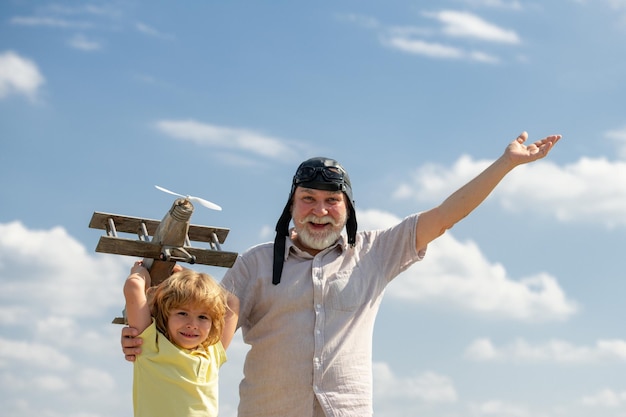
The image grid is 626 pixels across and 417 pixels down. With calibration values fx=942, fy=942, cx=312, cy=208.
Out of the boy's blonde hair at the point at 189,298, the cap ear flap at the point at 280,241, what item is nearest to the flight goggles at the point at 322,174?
the cap ear flap at the point at 280,241

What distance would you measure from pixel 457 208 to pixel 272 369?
168 cm

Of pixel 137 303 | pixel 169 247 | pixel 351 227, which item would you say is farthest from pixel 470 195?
pixel 137 303

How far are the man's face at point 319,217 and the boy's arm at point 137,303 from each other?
126 centimetres

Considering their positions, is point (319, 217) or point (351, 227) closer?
point (319, 217)

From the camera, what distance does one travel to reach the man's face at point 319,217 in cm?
655

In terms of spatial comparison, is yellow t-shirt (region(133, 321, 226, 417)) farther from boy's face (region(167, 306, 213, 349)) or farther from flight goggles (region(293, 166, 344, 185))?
flight goggles (region(293, 166, 344, 185))

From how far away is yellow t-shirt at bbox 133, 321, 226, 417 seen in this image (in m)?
5.43

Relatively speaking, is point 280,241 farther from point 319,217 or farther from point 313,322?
point 313,322

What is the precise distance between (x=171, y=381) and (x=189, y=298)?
0.50 metres

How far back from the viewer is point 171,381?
5.46 metres

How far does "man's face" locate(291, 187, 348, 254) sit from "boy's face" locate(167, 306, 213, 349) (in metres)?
1.19

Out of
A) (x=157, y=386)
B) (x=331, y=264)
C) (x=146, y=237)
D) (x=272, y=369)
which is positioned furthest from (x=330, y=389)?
(x=146, y=237)

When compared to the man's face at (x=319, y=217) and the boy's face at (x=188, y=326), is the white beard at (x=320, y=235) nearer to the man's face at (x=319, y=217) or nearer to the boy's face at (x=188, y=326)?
the man's face at (x=319, y=217)

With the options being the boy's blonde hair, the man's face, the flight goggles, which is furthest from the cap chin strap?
the boy's blonde hair
